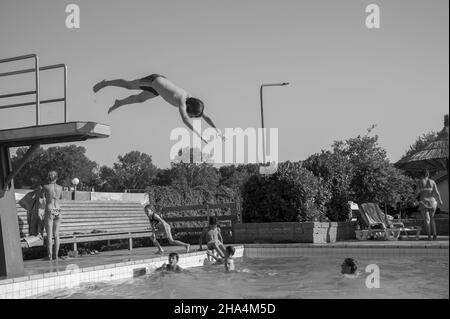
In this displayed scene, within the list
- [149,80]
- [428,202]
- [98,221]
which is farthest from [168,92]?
[428,202]

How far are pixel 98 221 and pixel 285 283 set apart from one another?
249 inches

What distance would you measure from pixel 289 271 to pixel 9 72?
19.1 ft

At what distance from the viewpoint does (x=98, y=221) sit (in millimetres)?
13281

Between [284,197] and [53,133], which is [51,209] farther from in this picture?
[284,197]

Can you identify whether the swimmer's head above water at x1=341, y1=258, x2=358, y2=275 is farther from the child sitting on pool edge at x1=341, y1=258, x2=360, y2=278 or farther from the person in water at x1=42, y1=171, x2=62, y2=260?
the person in water at x1=42, y1=171, x2=62, y2=260

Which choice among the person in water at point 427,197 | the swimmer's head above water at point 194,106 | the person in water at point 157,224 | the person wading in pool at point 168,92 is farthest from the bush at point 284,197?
the swimmer's head above water at point 194,106

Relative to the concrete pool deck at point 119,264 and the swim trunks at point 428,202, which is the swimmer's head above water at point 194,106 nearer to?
the concrete pool deck at point 119,264

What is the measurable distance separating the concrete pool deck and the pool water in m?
0.18

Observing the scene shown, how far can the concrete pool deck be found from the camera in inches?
278

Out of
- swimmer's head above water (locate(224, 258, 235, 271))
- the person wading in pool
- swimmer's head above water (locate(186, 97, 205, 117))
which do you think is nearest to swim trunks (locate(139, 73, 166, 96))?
the person wading in pool

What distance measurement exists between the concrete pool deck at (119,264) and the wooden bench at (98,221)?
119cm

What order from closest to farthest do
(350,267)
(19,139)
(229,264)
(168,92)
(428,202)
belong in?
(168,92) < (19,139) < (350,267) < (229,264) < (428,202)
